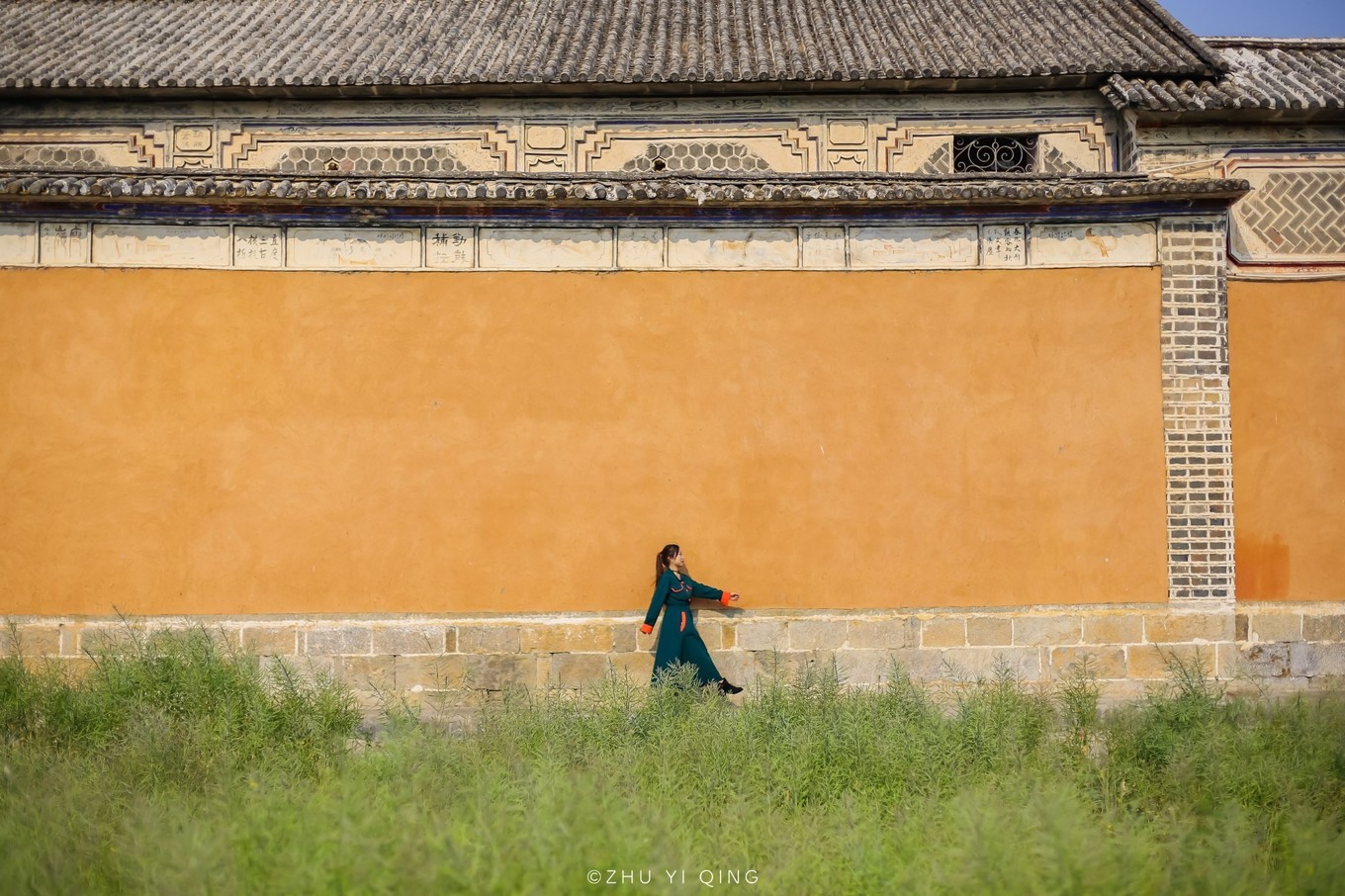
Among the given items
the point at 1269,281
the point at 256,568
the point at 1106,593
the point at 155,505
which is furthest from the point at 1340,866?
the point at 155,505

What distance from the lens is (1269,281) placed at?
814 centimetres

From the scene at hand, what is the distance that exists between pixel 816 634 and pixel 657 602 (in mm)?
1118

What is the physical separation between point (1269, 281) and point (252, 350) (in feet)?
23.7

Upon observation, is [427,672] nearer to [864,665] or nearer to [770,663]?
[770,663]

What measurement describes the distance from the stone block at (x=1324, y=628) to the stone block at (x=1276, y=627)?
0.03 metres

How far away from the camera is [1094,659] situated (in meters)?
7.32

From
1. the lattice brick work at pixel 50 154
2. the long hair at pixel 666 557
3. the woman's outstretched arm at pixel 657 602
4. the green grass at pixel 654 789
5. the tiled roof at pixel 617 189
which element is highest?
the lattice brick work at pixel 50 154

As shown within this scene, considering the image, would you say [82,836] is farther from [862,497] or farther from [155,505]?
[862,497]

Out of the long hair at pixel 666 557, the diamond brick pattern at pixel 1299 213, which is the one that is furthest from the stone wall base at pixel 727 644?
the diamond brick pattern at pixel 1299 213

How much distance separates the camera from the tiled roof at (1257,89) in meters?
9.36

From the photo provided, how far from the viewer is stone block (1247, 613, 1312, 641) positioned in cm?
771

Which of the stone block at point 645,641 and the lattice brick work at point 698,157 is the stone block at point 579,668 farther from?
the lattice brick work at point 698,157

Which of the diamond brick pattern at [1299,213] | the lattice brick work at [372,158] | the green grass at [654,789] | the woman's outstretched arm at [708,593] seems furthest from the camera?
the lattice brick work at [372,158]

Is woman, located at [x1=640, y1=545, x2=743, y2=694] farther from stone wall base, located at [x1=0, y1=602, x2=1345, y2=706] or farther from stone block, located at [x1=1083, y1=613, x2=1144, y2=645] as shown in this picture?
stone block, located at [x1=1083, y1=613, x2=1144, y2=645]
